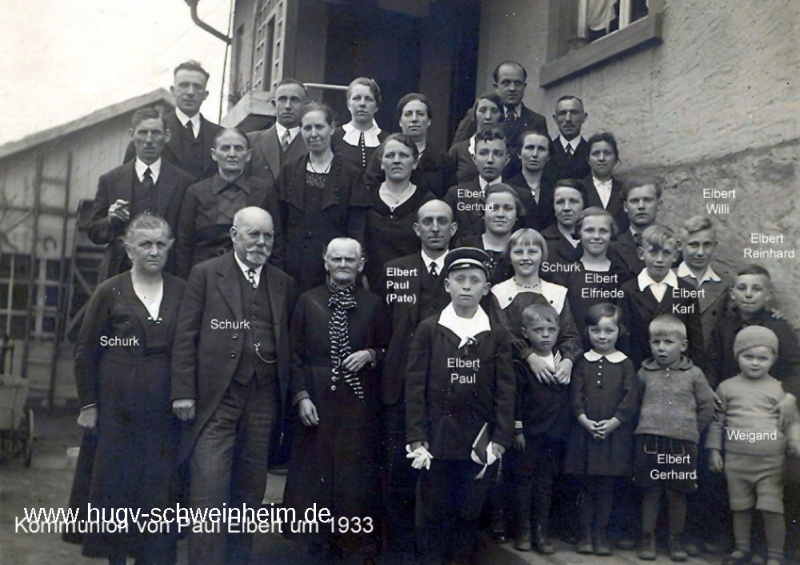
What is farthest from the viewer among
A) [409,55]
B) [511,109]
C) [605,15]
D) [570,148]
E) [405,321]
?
[409,55]

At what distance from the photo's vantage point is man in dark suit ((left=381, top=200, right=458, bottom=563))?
3447 millimetres

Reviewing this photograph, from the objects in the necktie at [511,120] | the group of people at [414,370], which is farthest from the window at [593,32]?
the group of people at [414,370]

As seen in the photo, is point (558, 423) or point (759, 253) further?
point (759, 253)

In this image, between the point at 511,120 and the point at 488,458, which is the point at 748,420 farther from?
the point at 511,120

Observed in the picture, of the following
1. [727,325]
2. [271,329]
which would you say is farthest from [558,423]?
[271,329]

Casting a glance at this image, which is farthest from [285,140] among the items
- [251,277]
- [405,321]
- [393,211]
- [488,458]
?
[488,458]

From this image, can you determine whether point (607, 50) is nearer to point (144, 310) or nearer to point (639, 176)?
point (639, 176)

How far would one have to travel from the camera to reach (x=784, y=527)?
3.29 m

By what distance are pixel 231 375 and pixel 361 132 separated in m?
1.70

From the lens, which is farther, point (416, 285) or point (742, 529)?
point (416, 285)

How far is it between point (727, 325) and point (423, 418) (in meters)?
1.49

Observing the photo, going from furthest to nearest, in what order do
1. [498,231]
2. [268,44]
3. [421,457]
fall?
[268,44]
[498,231]
[421,457]

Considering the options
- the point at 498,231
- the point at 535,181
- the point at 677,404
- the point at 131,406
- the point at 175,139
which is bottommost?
the point at 131,406

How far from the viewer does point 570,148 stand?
15.0 ft
